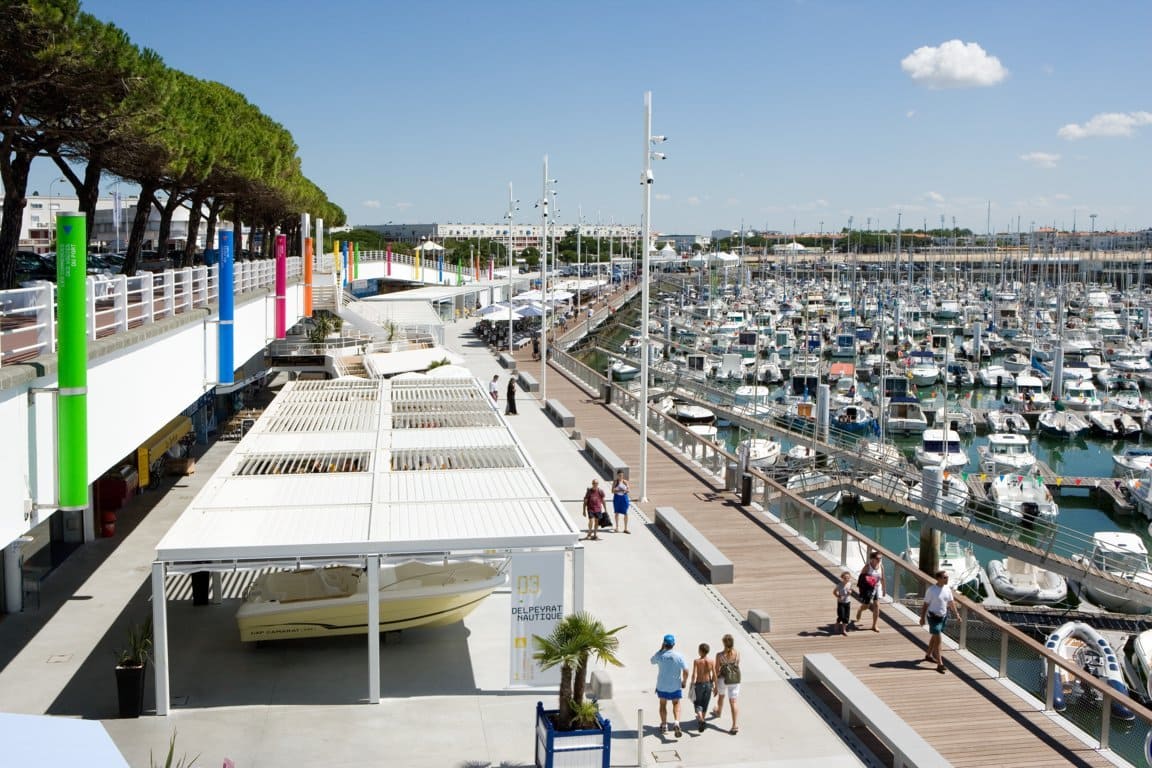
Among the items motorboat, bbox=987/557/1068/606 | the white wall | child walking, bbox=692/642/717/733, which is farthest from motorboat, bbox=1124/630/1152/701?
the white wall

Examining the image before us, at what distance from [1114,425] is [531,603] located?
163ft

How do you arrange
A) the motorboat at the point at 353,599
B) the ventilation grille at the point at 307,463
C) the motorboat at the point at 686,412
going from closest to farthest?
the motorboat at the point at 353,599 < the ventilation grille at the point at 307,463 < the motorboat at the point at 686,412

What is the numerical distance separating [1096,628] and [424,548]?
1805cm

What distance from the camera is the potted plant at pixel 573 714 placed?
11844 millimetres

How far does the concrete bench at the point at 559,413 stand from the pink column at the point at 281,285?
915 centimetres

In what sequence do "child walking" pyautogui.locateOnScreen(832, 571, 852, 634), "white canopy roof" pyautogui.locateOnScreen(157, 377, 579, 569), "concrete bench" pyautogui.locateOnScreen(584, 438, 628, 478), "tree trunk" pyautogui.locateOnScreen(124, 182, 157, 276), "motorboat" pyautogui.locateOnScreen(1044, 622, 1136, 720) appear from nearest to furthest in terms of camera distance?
1. "white canopy roof" pyautogui.locateOnScreen(157, 377, 579, 569)
2. "child walking" pyautogui.locateOnScreen(832, 571, 852, 634)
3. "motorboat" pyautogui.locateOnScreen(1044, 622, 1136, 720)
4. "concrete bench" pyautogui.locateOnScreen(584, 438, 628, 478)
5. "tree trunk" pyautogui.locateOnScreen(124, 182, 157, 276)

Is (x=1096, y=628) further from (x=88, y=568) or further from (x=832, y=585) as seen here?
(x=88, y=568)

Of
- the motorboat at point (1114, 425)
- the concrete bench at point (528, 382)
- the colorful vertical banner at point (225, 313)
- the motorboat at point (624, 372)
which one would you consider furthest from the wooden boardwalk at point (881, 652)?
the motorboat at point (624, 372)

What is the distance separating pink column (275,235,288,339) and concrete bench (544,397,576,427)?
9.15m

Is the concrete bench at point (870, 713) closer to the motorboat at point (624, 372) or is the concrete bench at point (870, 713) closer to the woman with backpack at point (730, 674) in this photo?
the woman with backpack at point (730, 674)

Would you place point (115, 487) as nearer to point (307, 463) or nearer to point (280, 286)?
point (307, 463)

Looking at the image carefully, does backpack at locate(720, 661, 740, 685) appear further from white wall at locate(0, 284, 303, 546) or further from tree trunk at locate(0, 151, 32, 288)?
tree trunk at locate(0, 151, 32, 288)

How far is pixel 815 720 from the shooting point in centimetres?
1394

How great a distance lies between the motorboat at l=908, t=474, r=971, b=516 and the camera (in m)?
26.4
